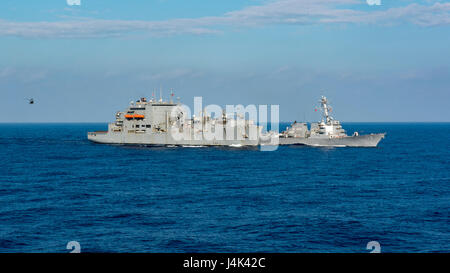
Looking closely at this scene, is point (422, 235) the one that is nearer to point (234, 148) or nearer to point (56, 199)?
point (56, 199)

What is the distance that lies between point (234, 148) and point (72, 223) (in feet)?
218

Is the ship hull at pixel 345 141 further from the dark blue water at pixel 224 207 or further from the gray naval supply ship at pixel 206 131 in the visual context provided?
the dark blue water at pixel 224 207

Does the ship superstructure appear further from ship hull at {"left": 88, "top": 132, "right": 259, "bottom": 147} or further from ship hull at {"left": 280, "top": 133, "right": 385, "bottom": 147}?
ship hull at {"left": 280, "top": 133, "right": 385, "bottom": 147}

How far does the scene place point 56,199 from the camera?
36000 millimetres

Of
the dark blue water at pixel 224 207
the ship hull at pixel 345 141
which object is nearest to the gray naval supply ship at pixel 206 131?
the ship hull at pixel 345 141

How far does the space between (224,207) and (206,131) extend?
6302 centimetres

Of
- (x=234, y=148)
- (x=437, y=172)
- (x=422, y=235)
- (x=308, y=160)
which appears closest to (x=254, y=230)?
(x=422, y=235)

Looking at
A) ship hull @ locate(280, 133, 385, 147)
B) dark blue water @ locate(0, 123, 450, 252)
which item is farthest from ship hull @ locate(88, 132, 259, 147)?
dark blue water @ locate(0, 123, 450, 252)

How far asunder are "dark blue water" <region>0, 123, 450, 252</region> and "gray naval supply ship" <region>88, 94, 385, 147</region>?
31.8 meters

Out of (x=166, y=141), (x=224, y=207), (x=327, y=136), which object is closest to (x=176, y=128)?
(x=166, y=141)

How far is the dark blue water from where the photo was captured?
2380 cm

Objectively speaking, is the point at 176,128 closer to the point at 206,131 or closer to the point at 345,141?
the point at 206,131
